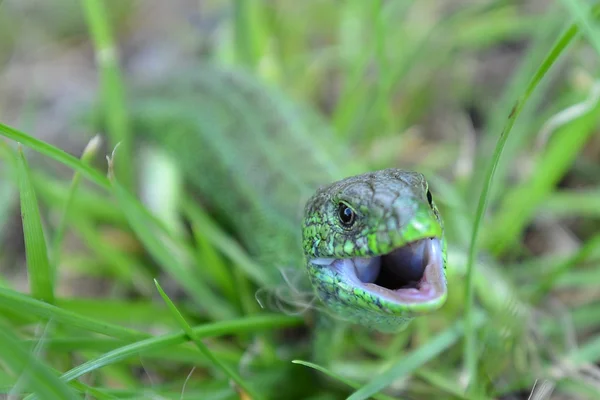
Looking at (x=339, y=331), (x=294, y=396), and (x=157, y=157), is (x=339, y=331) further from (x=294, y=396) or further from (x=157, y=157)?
(x=157, y=157)

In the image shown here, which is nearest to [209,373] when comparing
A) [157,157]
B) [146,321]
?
[146,321]

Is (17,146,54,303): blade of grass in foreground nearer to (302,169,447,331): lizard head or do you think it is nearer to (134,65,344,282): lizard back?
(302,169,447,331): lizard head

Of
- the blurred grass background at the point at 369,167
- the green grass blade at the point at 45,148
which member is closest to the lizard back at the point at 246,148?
the blurred grass background at the point at 369,167

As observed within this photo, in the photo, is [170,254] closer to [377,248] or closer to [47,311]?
[47,311]

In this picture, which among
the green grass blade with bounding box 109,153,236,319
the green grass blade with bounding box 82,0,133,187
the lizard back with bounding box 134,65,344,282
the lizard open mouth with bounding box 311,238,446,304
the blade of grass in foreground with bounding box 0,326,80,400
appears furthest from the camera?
the green grass blade with bounding box 82,0,133,187

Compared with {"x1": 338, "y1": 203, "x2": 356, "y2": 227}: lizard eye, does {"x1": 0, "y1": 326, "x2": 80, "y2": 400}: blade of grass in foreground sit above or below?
below

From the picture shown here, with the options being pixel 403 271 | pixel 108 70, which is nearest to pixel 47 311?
pixel 403 271

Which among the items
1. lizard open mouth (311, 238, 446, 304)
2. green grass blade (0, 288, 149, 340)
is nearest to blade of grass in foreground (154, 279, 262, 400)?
green grass blade (0, 288, 149, 340)
